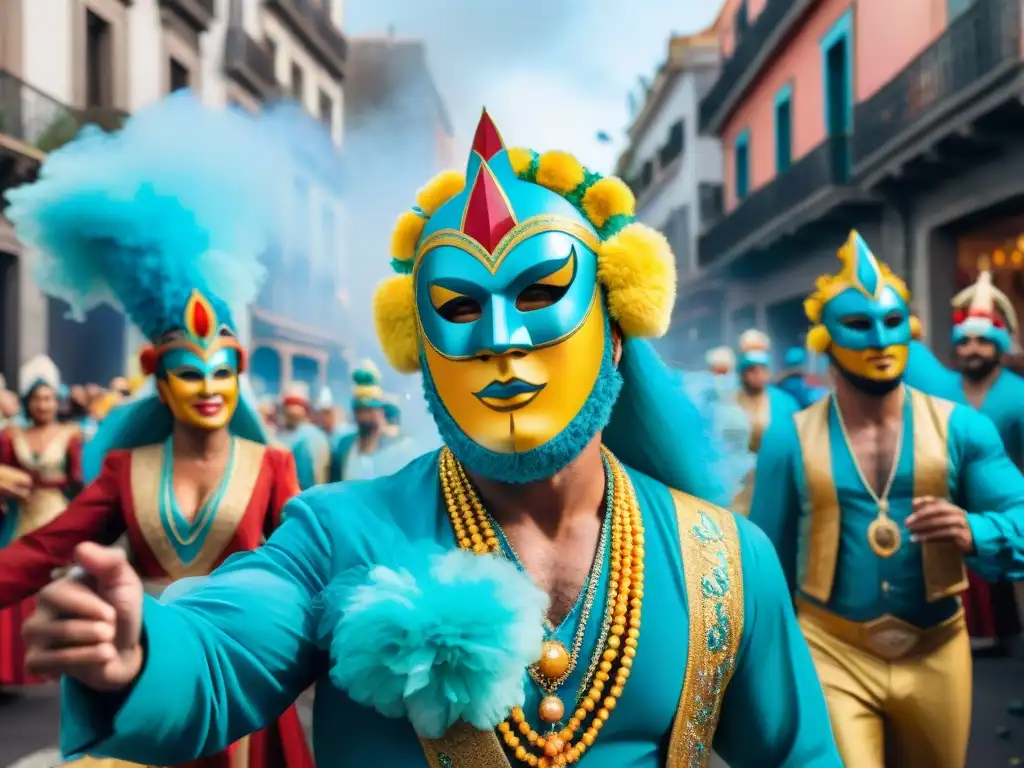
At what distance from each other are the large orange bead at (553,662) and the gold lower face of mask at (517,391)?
0.33m

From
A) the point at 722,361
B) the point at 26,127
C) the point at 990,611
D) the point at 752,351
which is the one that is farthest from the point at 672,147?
the point at 990,611

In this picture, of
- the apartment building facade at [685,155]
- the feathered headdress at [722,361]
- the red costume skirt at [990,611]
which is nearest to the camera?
the red costume skirt at [990,611]

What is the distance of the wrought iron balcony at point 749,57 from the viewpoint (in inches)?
656

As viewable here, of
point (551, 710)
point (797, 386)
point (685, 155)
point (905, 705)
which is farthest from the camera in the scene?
point (685, 155)

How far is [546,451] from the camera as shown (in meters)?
1.85

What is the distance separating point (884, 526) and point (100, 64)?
15.3 meters

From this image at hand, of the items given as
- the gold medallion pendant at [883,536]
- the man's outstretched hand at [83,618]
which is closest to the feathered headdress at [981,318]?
the gold medallion pendant at [883,536]

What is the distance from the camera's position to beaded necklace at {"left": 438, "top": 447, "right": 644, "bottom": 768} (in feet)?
5.67

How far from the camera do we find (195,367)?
373cm

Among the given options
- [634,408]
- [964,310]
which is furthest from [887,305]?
[964,310]

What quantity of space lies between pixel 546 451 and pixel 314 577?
0.44m

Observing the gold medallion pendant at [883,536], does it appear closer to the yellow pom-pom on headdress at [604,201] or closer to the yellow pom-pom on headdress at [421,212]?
the yellow pom-pom on headdress at [604,201]

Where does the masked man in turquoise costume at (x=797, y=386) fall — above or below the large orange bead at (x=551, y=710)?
above

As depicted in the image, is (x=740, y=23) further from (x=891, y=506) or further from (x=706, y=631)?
(x=706, y=631)
